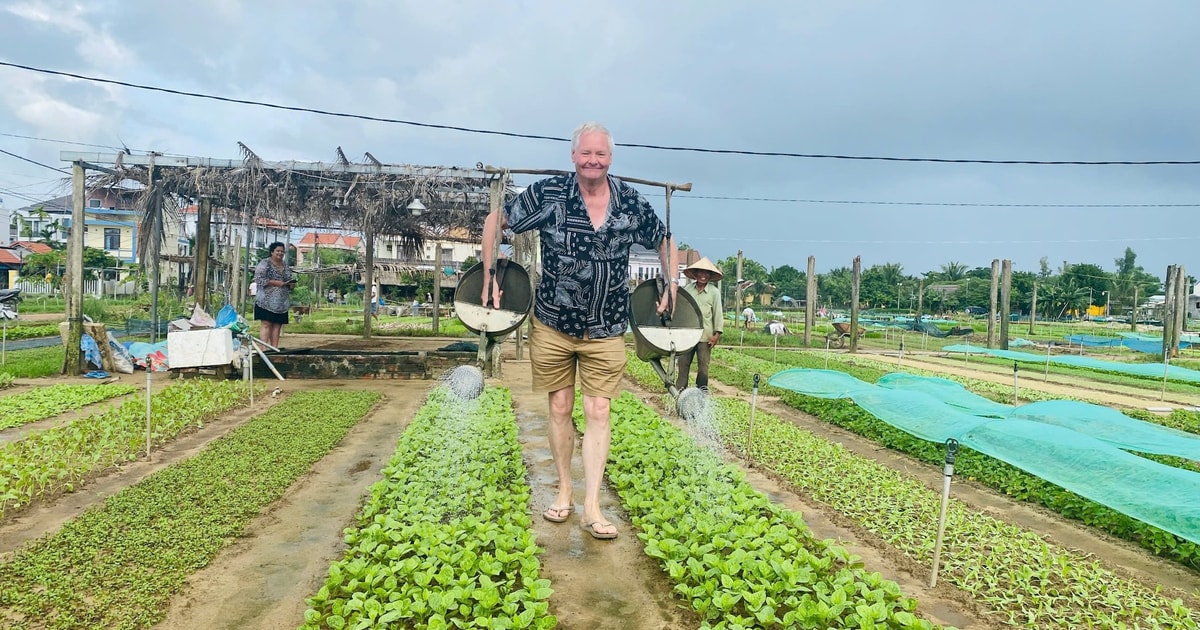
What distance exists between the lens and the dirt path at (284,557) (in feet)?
9.29

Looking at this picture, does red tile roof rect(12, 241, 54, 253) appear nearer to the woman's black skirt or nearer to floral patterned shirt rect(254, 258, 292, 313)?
the woman's black skirt

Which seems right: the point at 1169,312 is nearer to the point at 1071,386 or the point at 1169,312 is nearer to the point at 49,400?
the point at 1071,386

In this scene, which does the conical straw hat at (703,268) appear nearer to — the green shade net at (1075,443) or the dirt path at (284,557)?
the green shade net at (1075,443)

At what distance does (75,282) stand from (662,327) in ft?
32.6

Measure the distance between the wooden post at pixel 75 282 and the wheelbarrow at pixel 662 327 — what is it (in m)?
9.69

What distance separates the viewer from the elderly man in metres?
3.75

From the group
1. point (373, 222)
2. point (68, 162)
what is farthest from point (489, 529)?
point (373, 222)

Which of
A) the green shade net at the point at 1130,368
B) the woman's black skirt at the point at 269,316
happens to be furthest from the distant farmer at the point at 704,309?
the green shade net at the point at 1130,368

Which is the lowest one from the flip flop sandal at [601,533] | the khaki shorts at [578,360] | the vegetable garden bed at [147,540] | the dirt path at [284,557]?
the dirt path at [284,557]

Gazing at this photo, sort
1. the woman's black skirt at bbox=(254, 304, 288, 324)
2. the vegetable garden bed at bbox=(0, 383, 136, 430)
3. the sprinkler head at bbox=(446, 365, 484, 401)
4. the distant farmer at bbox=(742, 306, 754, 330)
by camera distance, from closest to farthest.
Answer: the sprinkler head at bbox=(446, 365, 484, 401), the vegetable garden bed at bbox=(0, 383, 136, 430), the woman's black skirt at bbox=(254, 304, 288, 324), the distant farmer at bbox=(742, 306, 754, 330)

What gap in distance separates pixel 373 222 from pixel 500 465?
1089cm

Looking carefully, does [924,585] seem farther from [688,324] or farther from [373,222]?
[373,222]

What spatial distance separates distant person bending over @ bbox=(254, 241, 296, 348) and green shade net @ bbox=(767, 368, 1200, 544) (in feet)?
24.0

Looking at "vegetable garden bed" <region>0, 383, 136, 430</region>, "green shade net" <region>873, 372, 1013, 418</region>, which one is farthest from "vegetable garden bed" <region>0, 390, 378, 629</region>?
"green shade net" <region>873, 372, 1013, 418</region>
